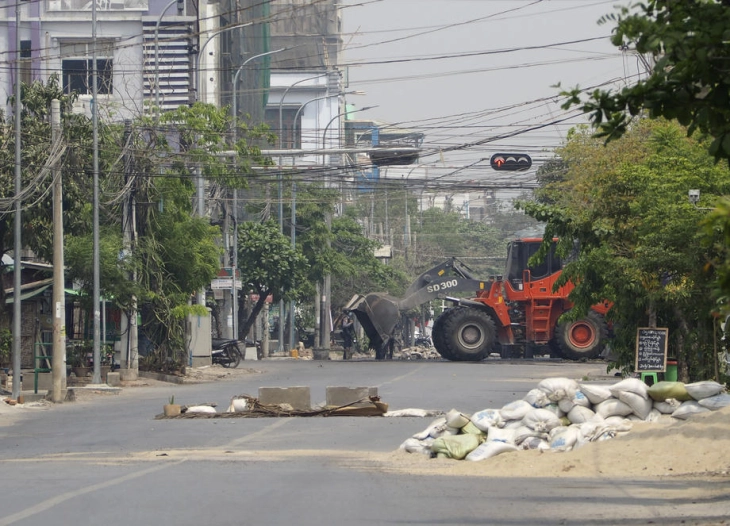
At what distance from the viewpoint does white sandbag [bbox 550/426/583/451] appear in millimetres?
15430

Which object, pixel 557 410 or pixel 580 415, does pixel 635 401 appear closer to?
pixel 580 415

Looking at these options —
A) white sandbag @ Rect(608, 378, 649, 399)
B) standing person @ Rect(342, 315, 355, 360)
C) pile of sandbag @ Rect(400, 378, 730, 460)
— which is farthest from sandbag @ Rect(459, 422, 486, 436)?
standing person @ Rect(342, 315, 355, 360)

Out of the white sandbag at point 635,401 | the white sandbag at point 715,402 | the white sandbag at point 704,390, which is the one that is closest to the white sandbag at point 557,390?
the white sandbag at point 635,401

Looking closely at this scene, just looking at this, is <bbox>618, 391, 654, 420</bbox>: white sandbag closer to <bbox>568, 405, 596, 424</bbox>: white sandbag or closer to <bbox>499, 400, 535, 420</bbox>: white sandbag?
<bbox>568, 405, 596, 424</bbox>: white sandbag

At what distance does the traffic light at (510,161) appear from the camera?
29.0m

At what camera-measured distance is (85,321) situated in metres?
37.9

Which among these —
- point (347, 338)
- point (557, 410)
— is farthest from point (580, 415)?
point (347, 338)

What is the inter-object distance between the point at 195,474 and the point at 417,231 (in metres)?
89.3

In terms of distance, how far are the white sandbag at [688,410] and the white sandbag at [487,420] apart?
2.43m

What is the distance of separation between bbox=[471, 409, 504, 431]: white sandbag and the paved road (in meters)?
1.20

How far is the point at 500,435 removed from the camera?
15.6 meters

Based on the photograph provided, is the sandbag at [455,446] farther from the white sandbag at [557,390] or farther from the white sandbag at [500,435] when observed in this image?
the white sandbag at [557,390]

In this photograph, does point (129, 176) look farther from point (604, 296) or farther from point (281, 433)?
point (281, 433)

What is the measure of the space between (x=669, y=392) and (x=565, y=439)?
2193mm
